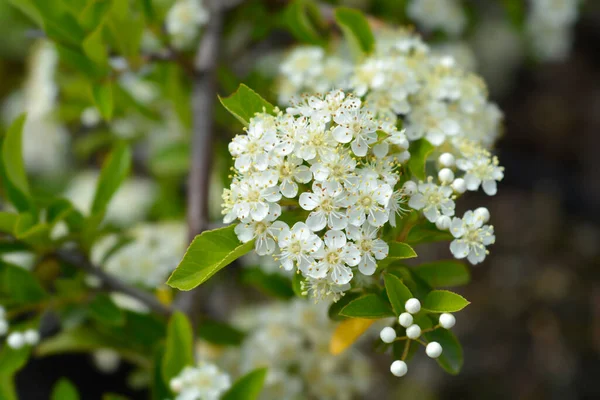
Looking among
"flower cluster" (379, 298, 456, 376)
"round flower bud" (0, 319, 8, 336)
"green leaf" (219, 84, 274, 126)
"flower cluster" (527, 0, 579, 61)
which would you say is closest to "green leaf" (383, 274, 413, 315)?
"flower cluster" (379, 298, 456, 376)

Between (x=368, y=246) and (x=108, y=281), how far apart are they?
747mm

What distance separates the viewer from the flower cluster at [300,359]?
5.40 ft

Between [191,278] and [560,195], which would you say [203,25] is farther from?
[560,195]

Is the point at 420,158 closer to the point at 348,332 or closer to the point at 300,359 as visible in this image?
the point at 348,332

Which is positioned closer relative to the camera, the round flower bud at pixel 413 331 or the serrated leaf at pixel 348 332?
the round flower bud at pixel 413 331

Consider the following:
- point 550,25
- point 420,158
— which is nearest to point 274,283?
point 420,158

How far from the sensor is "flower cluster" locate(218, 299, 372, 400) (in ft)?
5.40

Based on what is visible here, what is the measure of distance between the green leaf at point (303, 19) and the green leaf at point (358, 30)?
27 cm

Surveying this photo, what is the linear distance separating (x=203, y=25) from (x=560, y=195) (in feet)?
6.81

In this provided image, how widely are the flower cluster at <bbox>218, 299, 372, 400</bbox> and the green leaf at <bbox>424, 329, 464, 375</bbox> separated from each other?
68 centimetres

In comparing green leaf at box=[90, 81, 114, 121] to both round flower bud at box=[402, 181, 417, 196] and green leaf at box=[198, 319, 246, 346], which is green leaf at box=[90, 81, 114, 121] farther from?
round flower bud at box=[402, 181, 417, 196]

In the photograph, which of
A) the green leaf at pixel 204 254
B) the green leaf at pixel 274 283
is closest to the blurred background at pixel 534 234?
the green leaf at pixel 274 283

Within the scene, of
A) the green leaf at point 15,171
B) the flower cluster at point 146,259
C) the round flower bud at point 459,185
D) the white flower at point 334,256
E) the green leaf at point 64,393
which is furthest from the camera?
the flower cluster at point 146,259

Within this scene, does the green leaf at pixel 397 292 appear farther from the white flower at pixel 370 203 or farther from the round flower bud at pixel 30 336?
the round flower bud at pixel 30 336
